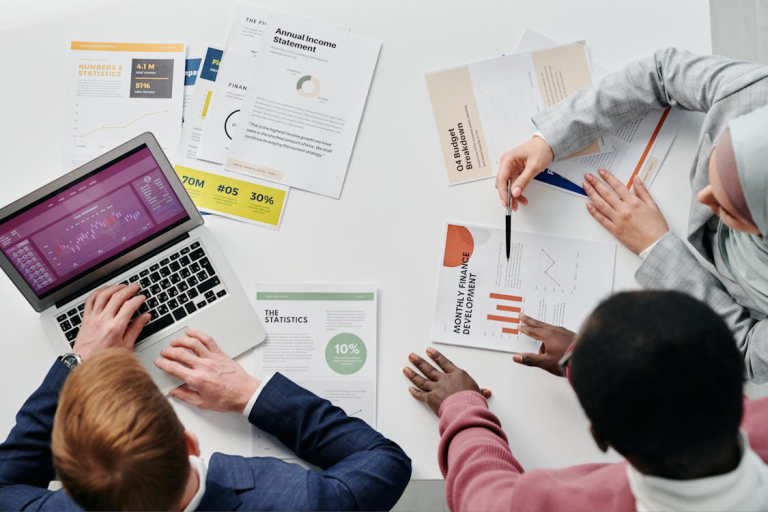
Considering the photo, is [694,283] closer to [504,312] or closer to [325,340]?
[504,312]

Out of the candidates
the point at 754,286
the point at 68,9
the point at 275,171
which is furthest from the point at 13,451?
the point at 754,286

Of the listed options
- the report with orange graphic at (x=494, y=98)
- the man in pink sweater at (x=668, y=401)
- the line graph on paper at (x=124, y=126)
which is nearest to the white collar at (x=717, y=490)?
the man in pink sweater at (x=668, y=401)

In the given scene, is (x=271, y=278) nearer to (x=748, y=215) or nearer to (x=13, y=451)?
(x=13, y=451)

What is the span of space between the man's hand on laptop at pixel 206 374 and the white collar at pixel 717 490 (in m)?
0.69

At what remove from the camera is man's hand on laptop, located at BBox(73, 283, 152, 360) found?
106 centimetres

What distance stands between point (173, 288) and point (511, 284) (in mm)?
659

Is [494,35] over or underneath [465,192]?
over

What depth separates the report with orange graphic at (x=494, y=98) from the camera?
1.19 meters

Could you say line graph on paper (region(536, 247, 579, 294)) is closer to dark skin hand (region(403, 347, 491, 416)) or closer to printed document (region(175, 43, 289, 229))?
dark skin hand (region(403, 347, 491, 416))

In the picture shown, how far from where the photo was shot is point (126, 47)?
1200mm

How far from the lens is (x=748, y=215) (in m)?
0.87

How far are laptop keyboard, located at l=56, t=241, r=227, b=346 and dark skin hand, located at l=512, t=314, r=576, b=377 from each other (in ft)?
1.96

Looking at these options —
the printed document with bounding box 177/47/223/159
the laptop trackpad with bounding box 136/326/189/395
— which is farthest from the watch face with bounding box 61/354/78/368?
the printed document with bounding box 177/47/223/159

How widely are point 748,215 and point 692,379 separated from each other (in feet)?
1.24
